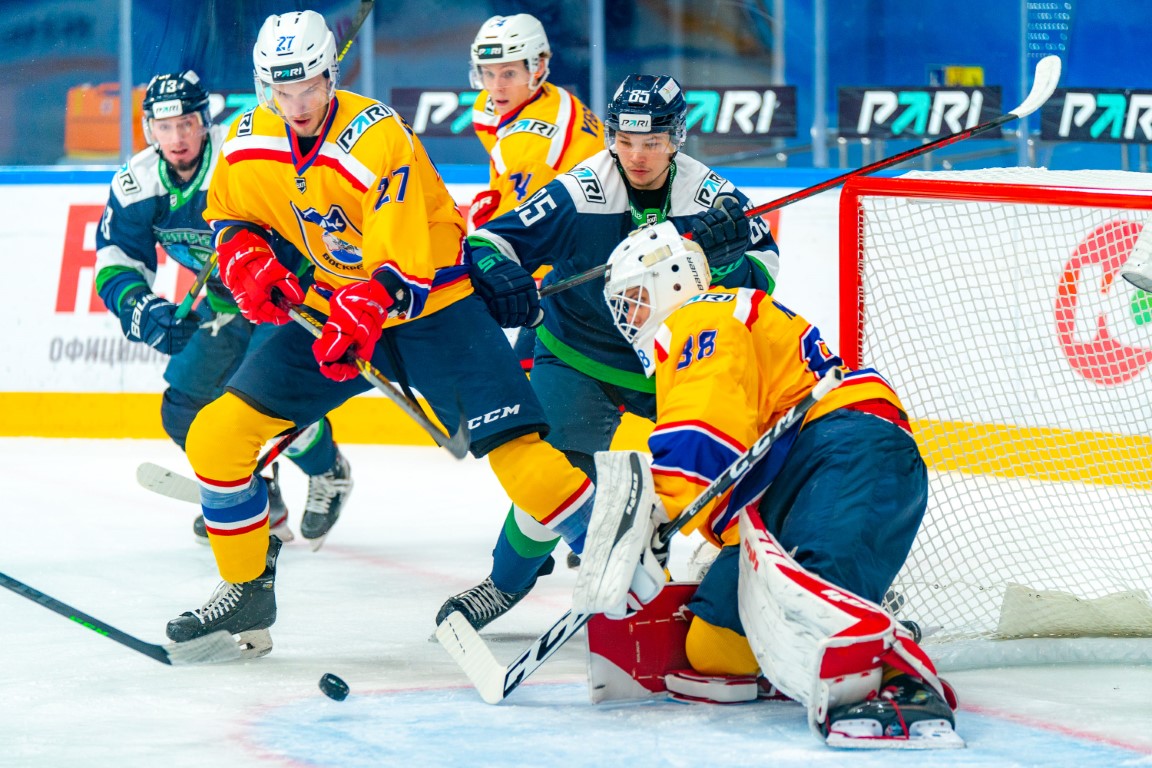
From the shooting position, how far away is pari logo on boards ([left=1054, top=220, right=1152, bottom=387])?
3943 millimetres

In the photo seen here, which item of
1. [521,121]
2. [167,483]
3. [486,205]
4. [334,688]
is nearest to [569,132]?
[521,121]

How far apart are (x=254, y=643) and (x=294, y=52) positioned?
1.08 m

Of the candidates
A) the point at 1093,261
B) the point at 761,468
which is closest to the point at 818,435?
the point at 761,468

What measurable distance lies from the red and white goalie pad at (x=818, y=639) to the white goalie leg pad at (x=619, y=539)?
0.57 feet

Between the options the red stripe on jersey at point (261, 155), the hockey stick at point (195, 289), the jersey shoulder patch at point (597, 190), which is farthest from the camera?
the hockey stick at point (195, 289)

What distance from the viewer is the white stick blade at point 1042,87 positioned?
360 centimetres

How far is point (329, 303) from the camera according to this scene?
9.91 feet

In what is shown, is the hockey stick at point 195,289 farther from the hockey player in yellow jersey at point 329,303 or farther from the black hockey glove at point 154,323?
the hockey player in yellow jersey at point 329,303

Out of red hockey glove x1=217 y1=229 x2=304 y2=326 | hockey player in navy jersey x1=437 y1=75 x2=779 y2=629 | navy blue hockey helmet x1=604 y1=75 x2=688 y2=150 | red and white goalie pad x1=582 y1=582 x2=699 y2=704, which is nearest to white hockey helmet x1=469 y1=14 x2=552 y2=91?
hockey player in navy jersey x1=437 y1=75 x2=779 y2=629

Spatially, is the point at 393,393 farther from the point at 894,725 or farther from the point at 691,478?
the point at 894,725

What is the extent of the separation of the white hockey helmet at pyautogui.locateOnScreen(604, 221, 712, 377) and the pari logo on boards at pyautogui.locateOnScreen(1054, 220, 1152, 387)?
60.8 inches

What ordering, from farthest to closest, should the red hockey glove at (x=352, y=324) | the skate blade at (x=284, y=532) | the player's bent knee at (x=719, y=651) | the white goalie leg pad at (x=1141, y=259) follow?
the skate blade at (x=284, y=532) < the white goalie leg pad at (x=1141, y=259) < the red hockey glove at (x=352, y=324) < the player's bent knee at (x=719, y=651)

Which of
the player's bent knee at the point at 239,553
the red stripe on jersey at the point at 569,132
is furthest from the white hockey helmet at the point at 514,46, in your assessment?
the player's bent knee at the point at 239,553

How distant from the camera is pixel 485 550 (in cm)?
430
